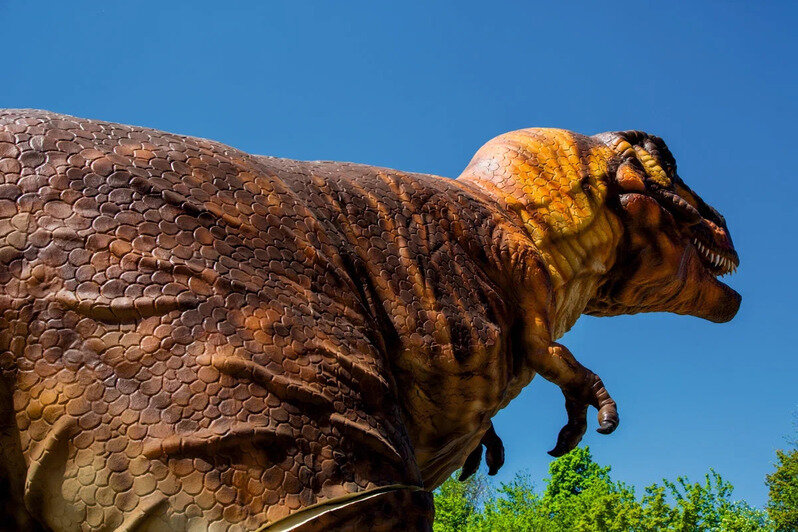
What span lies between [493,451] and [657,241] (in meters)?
1.69

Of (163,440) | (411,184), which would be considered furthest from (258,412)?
(411,184)

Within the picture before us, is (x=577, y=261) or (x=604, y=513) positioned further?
(x=604, y=513)

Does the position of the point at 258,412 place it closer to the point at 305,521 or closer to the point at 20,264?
the point at 305,521

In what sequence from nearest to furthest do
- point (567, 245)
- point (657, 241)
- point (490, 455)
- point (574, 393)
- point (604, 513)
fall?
1. point (574, 393)
2. point (567, 245)
3. point (490, 455)
4. point (657, 241)
5. point (604, 513)

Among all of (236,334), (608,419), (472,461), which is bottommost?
(236,334)

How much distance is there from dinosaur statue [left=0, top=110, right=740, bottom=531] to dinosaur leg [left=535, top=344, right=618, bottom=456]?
0.02 meters

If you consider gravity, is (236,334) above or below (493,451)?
below

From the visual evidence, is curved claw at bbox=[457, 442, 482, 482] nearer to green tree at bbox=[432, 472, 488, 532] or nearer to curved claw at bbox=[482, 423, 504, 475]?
curved claw at bbox=[482, 423, 504, 475]

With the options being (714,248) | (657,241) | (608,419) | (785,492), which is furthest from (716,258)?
(785,492)

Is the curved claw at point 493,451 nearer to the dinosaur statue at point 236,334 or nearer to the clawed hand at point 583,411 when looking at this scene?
the clawed hand at point 583,411

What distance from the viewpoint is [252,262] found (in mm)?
3385

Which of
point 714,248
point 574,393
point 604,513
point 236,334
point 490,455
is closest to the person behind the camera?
point 236,334

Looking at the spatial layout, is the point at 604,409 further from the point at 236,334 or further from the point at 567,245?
the point at 236,334

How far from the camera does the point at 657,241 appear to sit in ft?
19.2
